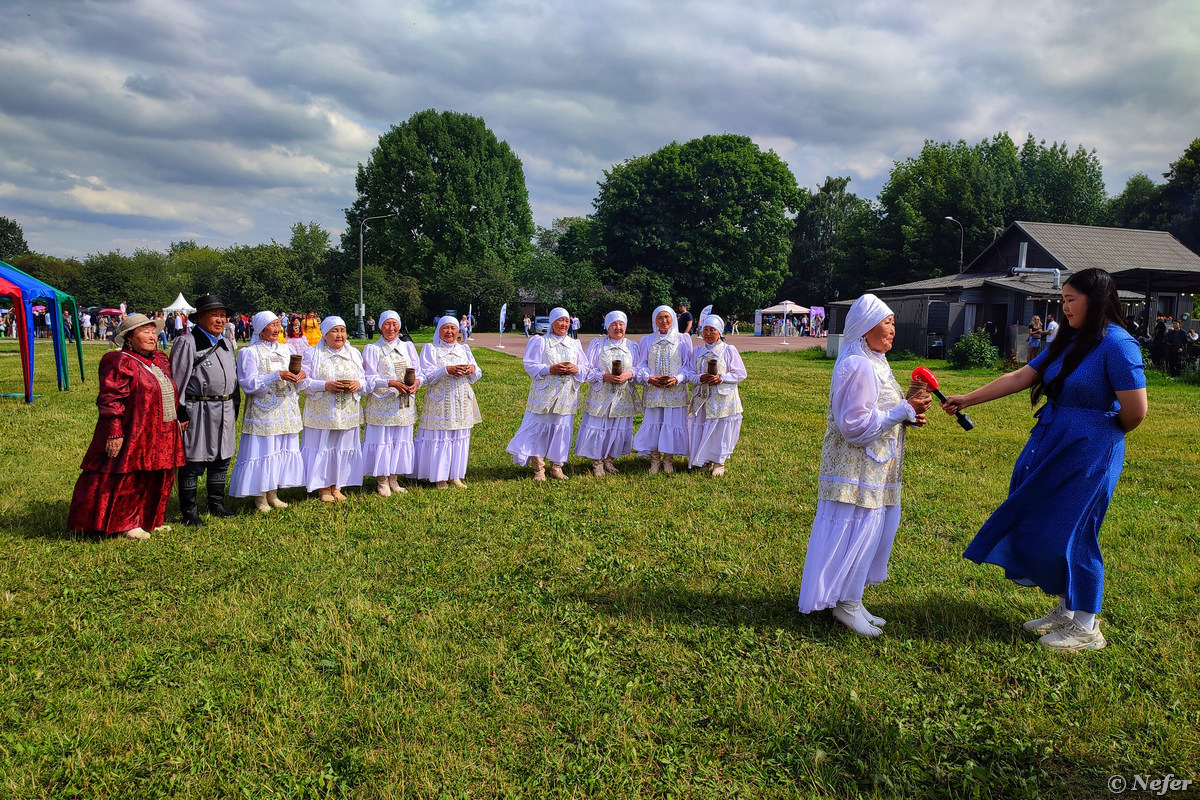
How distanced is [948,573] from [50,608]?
6.47m

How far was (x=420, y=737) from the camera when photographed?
3.46 m

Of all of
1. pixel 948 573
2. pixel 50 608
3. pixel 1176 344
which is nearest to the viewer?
pixel 50 608

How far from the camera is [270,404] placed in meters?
7.02

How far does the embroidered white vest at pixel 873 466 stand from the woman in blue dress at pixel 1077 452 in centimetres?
38

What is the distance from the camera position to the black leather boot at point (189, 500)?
259 inches

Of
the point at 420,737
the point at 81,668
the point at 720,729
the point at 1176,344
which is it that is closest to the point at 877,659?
the point at 720,729

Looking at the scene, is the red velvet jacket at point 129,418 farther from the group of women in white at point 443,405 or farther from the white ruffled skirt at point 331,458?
the white ruffled skirt at point 331,458

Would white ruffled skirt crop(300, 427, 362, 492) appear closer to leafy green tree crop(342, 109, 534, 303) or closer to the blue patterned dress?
the blue patterned dress

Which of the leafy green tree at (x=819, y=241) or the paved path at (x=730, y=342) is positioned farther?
the leafy green tree at (x=819, y=241)

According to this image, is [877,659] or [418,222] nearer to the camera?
[877,659]

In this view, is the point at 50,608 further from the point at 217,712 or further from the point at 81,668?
the point at 217,712

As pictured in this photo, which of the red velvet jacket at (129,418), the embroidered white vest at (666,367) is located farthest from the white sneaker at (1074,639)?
the red velvet jacket at (129,418)

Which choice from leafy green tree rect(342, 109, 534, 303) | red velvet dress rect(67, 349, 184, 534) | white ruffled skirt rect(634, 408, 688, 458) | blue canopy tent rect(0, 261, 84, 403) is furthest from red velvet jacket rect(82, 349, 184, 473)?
leafy green tree rect(342, 109, 534, 303)

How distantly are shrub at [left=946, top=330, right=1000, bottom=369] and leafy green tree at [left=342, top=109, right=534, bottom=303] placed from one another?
111 feet
